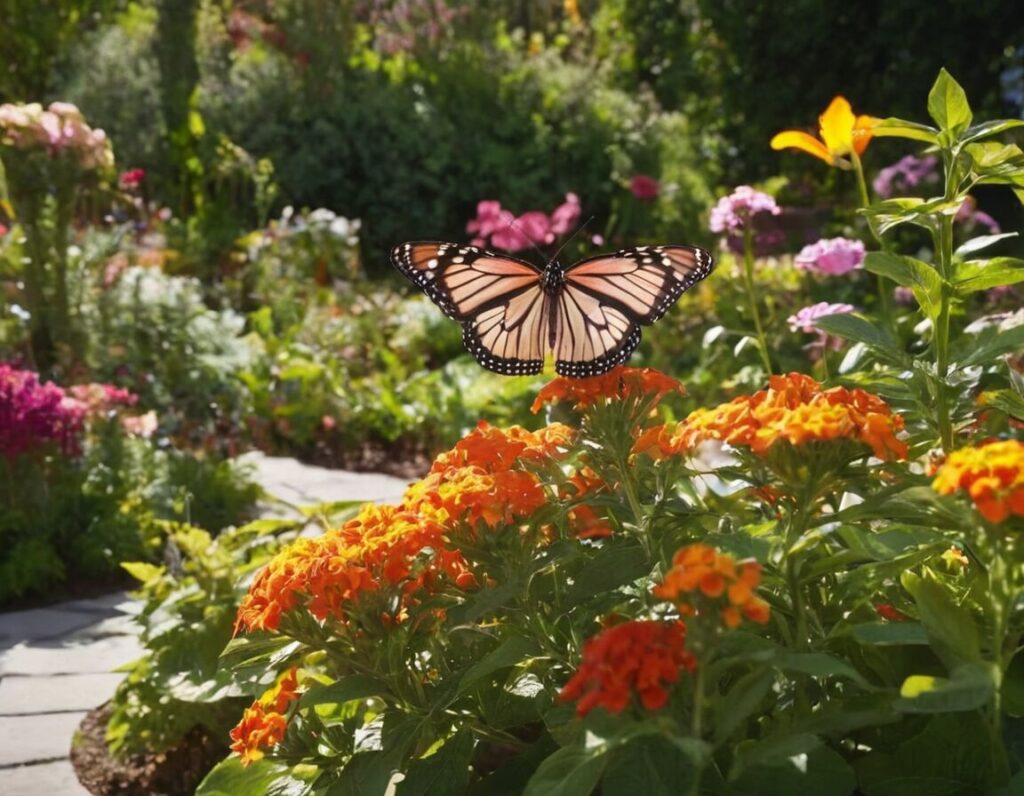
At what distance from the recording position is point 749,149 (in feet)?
34.2

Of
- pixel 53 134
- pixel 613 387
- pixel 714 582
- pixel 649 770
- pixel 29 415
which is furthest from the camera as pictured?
pixel 53 134

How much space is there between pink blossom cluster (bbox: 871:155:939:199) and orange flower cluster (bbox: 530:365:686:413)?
381 cm

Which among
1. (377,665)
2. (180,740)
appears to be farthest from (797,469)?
(180,740)

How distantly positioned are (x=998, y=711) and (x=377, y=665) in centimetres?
70

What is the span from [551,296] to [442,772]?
42.4 inches

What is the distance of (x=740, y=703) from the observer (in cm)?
119

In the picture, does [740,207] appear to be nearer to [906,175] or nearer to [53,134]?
[906,175]

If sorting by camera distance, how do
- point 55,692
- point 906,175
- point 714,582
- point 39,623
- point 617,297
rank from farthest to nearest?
point 906,175, point 39,623, point 55,692, point 617,297, point 714,582

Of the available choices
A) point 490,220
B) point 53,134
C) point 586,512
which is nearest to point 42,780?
point 586,512

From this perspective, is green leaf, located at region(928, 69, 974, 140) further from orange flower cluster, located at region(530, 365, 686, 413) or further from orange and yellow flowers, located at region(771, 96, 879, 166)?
orange flower cluster, located at region(530, 365, 686, 413)

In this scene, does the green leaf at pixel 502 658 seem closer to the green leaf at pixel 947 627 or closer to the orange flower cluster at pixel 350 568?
the orange flower cluster at pixel 350 568

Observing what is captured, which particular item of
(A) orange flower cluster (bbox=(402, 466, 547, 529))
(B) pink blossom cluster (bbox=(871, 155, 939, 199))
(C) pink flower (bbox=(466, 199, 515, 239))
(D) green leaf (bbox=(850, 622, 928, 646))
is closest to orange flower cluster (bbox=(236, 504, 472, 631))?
(A) orange flower cluster (bbox=(402, 466, 547, 529))

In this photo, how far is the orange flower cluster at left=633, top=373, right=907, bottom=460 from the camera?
1303 mm

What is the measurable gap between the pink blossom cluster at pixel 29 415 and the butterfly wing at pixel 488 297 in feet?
6.32
